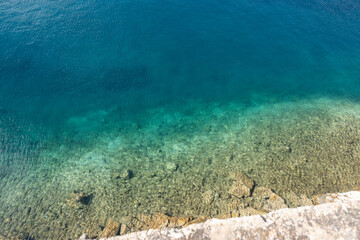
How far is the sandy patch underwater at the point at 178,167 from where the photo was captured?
13766 millimetres

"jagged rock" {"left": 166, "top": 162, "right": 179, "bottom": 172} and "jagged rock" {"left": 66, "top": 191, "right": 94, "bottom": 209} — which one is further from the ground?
"jagged rock" {"left": 166, "top": 162, "right": 179, "bottom": 172}

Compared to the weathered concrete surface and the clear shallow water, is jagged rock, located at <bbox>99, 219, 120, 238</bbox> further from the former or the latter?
the weathered concrete surface

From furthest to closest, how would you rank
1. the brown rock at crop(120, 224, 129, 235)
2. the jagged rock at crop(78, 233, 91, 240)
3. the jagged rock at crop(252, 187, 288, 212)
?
the jagged rock at crop(252, 187, 288, 212), the brown rock at crop(120, 224, 129, 235), the jagged rock at crop(78, 233, 91, 240)

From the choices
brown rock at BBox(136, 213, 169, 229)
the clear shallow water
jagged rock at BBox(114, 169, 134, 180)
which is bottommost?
brown rock at BBox(136, 213, 169, 229)

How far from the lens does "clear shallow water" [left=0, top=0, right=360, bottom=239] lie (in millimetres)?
15109

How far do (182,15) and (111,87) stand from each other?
16475 mm

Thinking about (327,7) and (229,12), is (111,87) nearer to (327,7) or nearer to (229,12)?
(229,12)

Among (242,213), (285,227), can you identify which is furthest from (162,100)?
(285,227)

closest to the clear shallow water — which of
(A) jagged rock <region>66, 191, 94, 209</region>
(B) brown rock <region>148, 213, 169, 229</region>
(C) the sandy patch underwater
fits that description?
(C) the sandy patch underwater

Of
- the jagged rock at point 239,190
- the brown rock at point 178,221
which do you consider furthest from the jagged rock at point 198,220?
the jagged rock at point 239,190

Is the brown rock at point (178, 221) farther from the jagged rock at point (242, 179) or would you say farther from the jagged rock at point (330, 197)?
the jagged rock at point (330, 197)

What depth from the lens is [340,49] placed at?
2828 cm

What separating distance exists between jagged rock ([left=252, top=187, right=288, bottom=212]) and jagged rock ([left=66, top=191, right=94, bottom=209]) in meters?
10.4

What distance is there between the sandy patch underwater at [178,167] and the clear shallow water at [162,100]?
99mm
